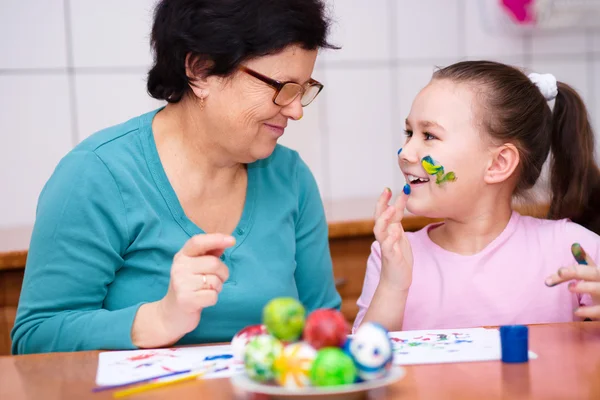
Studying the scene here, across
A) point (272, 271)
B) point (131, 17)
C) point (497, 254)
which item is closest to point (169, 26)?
point (272, 271)

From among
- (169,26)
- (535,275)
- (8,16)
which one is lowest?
(535,275)

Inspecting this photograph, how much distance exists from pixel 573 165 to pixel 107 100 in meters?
1.57

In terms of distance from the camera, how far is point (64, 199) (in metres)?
1.46

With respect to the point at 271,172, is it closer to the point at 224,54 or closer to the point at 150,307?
the point at 224,54

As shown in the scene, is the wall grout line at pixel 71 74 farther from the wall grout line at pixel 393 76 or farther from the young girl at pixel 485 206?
the young girl at pixel 485 206

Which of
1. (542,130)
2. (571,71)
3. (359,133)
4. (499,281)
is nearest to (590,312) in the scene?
(499,281)

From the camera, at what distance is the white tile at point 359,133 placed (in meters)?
2.80

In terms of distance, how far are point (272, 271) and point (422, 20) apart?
1.57 metres

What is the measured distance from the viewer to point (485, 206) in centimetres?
174

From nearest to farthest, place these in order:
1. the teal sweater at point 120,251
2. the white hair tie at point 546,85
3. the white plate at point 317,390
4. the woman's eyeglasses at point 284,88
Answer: the white plate at point 317,390 < the teal sweater at point 120,251 < the woman's eyeglasses at point 284,88 < the white hair tie at point 546,85

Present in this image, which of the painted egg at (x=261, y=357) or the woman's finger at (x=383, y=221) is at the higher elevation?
the woman's finger at (x=383, y=221)

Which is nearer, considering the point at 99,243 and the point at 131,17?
the point at 99,243

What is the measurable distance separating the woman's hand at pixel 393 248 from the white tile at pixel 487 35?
58.7 inches

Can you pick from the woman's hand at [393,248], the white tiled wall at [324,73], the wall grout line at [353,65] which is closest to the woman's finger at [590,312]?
the woman's hand at [393,248]
